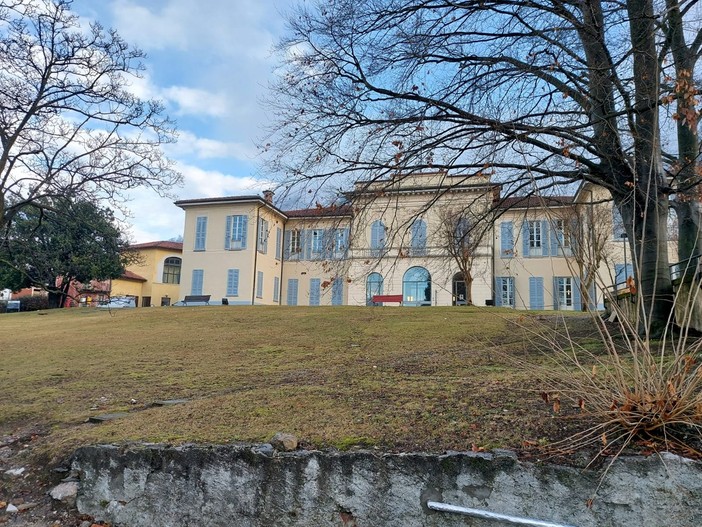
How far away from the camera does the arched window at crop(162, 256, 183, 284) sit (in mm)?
39594

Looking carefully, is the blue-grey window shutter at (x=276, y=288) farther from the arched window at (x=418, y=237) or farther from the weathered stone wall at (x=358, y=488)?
the weathered stone wall at (x=358, y=488)

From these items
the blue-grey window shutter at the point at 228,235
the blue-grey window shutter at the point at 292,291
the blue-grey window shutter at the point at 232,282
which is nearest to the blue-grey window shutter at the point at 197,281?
the blue-grey window shutter at the point at 232,282

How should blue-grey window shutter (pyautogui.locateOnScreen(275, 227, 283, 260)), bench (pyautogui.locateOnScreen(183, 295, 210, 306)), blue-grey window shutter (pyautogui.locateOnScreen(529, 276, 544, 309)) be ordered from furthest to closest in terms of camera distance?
blue-grey window shutter (pyautogui.locateOnScreen(275, 227, 283, 260)), bench (pyautogui.locateOnScreen(183, 295, 210, 306)), blue-grey window shutter (pyautogui.locateOnScreen(529, 276, 544, 309))

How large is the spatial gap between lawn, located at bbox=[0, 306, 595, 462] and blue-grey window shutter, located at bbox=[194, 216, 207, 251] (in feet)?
57.3

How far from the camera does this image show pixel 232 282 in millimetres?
32125

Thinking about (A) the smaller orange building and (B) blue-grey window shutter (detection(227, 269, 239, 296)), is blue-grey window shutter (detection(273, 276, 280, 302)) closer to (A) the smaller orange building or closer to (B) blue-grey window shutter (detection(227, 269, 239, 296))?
(B) blue-grey window shutter (detection(227, 269, 239, 296))

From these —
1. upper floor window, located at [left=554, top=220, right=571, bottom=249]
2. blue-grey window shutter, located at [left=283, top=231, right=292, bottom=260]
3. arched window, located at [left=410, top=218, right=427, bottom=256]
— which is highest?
blue-grey window shutter, located at [left=283, top=231, right=292, bottom=260]

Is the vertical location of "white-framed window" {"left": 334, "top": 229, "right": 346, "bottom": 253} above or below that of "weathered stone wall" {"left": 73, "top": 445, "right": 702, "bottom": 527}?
above

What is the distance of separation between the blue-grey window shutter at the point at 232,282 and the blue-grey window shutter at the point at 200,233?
9.25ft

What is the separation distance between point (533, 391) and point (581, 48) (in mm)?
5425

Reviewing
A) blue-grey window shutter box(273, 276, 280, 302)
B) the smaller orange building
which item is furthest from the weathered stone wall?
the smaller orange building

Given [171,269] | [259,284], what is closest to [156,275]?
[171,269]

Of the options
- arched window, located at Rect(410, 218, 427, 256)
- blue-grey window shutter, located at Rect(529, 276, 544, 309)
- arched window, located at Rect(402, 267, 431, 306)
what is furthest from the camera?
arched window, located at Rect(402, 267, 431, 306)

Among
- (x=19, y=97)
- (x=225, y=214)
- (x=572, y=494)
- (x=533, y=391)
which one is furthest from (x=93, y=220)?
(x=225, y=214)
